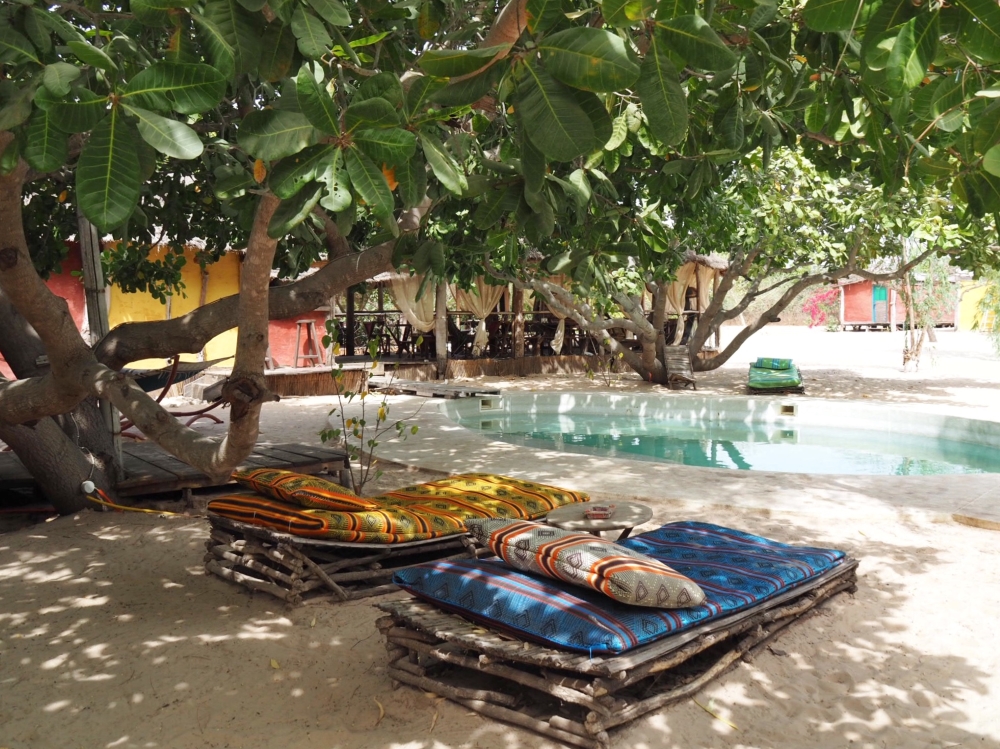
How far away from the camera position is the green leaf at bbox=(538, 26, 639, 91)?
140 cm

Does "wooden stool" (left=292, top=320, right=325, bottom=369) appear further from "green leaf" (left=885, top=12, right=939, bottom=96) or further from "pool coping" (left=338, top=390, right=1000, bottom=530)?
"green leaf" (left=885, top=12, right=939, bottom=96)

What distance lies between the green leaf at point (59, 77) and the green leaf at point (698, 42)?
1110 millimetres

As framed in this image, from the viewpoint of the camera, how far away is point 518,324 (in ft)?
51.0

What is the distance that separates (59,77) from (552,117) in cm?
94

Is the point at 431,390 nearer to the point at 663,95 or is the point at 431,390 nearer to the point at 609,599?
the point at 609,599

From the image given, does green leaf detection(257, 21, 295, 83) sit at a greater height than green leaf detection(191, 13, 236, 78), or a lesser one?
greater

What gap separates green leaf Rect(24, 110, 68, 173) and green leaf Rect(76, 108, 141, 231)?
118 millimetres

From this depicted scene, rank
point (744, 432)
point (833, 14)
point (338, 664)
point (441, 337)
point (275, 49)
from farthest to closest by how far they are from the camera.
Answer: point (441, 337) → point (744, 432) → point (338, 664) → point (275, 49) → point (833, 14)

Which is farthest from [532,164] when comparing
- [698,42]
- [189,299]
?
[189,299]

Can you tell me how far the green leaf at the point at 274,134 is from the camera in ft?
5.51

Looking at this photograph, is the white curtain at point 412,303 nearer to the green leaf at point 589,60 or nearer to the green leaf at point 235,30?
the green leaf at point 235,30

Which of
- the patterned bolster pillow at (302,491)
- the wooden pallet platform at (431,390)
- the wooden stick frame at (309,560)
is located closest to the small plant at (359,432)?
the patterned bolster pillow at (302,491)

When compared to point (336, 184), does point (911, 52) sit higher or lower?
higher

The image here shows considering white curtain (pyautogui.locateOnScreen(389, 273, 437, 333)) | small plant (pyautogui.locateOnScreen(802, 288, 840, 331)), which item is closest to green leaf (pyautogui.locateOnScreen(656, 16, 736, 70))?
white curtain (pyautogui.locateOnScreen(389, 273, 437, 333))
